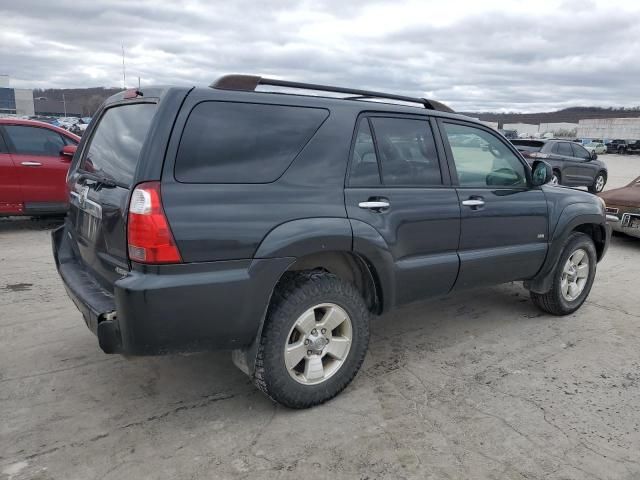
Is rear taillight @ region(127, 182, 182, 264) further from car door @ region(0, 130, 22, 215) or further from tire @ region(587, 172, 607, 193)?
tire @ region(587, 172, 607, 193)

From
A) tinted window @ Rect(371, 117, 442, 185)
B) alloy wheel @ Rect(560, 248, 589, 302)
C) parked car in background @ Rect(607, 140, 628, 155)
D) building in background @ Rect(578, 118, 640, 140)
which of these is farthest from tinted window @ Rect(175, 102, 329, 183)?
building in background @ Rect(578, 118, 640, 140)

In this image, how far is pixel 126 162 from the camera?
2740 mm

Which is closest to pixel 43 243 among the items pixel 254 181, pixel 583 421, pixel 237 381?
pixel 237 381

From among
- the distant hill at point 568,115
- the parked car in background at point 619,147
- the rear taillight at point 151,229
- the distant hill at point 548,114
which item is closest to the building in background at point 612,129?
the distant hill at point 548,114

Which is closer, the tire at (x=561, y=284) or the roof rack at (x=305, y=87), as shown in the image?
the roof rack at (x=305, y=87)

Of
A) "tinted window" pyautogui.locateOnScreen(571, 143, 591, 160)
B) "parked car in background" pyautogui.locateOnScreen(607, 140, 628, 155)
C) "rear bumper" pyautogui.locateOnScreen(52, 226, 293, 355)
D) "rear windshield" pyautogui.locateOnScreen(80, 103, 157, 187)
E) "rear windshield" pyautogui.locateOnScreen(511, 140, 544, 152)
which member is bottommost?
"parked car in background" pyautogui.locateOnScreen(607, 140, 628, 155)

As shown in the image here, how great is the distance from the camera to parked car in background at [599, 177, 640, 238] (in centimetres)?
763

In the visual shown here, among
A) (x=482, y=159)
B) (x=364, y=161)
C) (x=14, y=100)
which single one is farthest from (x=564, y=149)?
(x=14, y=100)

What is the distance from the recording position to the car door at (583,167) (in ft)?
48.6

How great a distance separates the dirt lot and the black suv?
34 cm

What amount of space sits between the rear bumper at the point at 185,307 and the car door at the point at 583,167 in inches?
565

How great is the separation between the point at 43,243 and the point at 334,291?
210 inches

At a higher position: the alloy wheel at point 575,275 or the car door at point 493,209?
the car door at point 493,209

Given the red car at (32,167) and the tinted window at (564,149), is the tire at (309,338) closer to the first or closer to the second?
the red car at (32,167)
